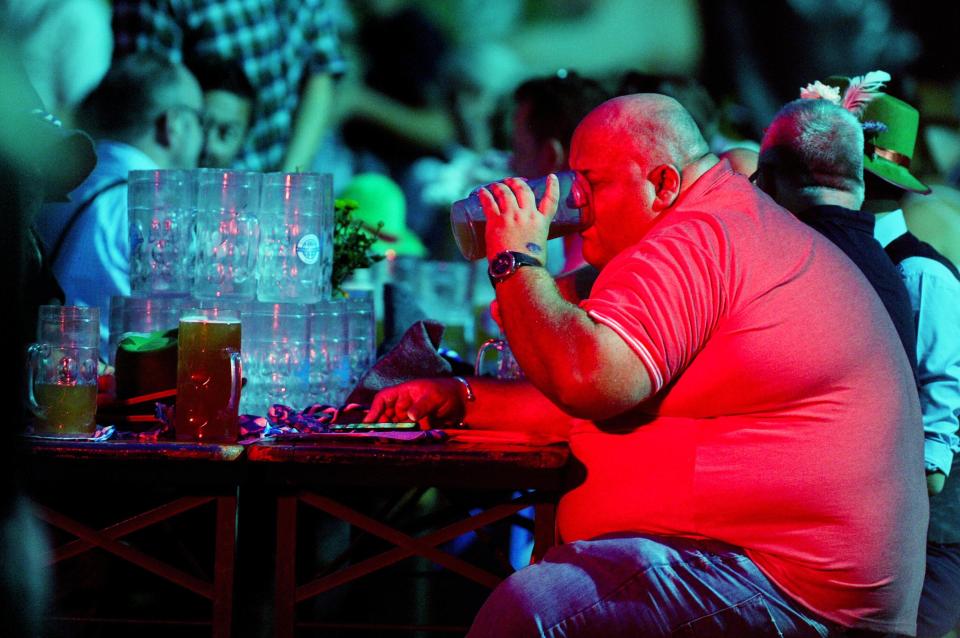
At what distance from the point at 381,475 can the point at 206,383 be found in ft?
1.38

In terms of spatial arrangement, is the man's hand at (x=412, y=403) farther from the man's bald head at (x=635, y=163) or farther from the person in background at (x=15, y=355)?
the person in background at (x=15, y=355)

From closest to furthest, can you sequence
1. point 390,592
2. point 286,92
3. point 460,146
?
point 390,592 → point 286,92 → point 460,146

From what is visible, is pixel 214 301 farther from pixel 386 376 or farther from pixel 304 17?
pixel 304 17

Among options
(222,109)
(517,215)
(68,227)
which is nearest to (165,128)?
(68,227)

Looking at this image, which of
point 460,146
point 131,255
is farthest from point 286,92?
point 131,255

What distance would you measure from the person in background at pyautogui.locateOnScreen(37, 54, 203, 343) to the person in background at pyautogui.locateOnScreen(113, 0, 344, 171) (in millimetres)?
380

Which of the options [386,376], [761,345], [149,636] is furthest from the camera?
[149,636]

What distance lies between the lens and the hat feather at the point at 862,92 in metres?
3.08

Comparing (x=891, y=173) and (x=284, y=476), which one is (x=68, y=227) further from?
(x=891, y=173)

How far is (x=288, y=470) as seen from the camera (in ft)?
6.77

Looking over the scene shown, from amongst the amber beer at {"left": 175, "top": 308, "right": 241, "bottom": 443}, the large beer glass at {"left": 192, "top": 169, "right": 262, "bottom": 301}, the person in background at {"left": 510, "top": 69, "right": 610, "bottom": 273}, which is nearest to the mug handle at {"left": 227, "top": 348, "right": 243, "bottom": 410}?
the amber beer at {"left": 175, "top": 308, "right": 241, "bottom": 443}

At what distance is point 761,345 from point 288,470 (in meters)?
0.92

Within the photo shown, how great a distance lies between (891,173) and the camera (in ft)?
9.81

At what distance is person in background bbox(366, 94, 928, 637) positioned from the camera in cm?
180
